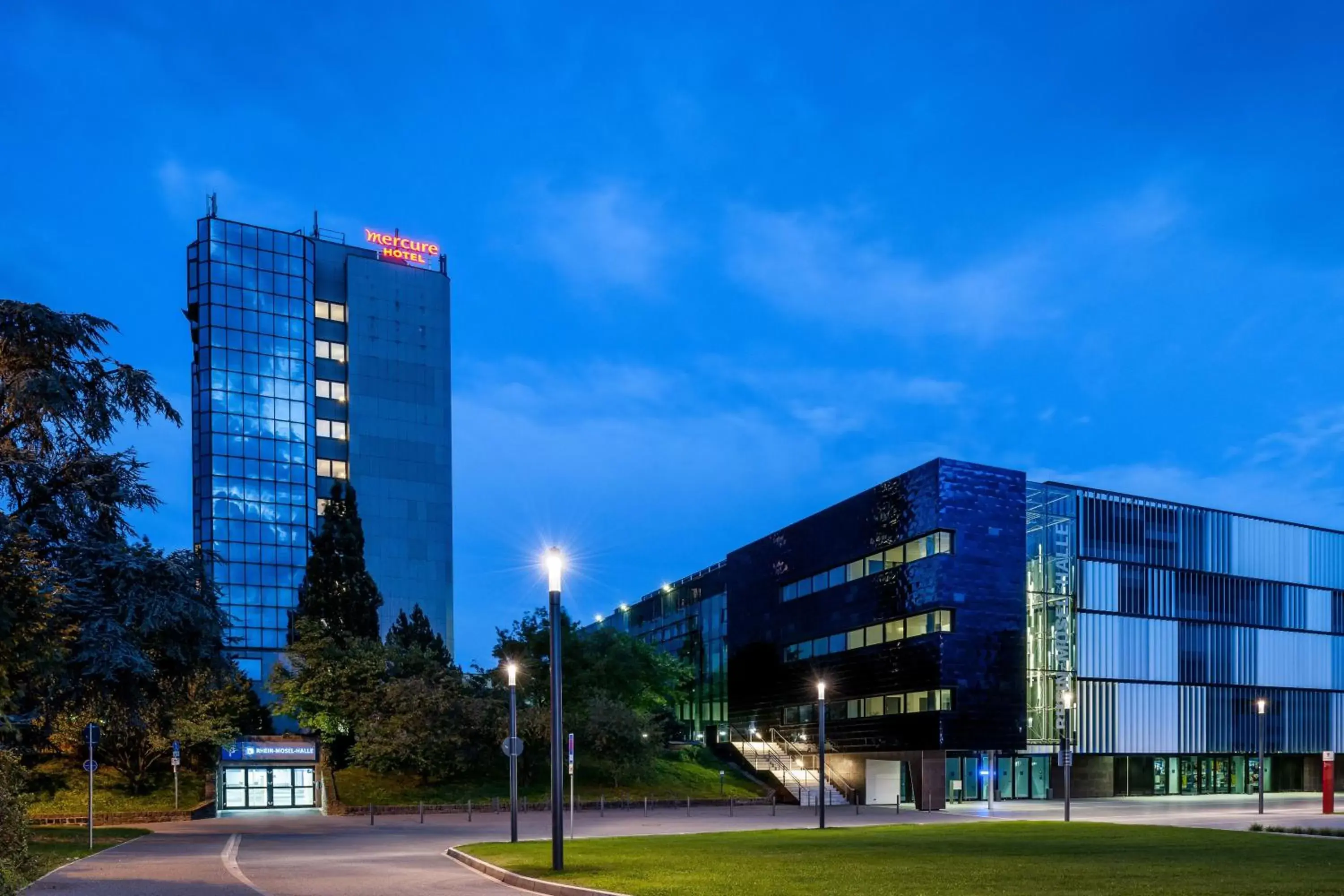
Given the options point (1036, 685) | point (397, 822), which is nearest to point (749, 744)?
point (1036, 685)

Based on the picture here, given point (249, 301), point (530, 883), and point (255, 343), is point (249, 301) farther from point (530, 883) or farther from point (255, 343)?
point (530, 883)

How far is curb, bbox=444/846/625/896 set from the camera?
18391 millimetres

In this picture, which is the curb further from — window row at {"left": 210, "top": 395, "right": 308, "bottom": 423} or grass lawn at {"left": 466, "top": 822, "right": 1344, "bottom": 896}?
window row at {"left": 210, "top": 395, "right": 308, "bottom": 423}

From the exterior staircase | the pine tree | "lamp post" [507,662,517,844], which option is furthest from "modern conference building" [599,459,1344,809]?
"lamp post" [507,662,517,844]

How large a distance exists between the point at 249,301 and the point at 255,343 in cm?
390

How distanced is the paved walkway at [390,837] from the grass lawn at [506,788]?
367cm

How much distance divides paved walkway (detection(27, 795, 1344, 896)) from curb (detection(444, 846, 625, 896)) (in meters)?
0.32

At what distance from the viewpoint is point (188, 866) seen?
83.7ft

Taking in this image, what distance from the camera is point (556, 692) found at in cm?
2312

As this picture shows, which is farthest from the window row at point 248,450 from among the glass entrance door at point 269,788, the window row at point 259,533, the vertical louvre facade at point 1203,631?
the vertical louvre facade at point 1203,631

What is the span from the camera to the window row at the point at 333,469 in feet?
368

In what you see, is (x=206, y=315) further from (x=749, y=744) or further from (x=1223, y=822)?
(x=1223, y=822)

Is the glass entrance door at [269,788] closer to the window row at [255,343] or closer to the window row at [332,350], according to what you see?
the window row at [255,343]

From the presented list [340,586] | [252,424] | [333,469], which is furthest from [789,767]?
[252,424]
